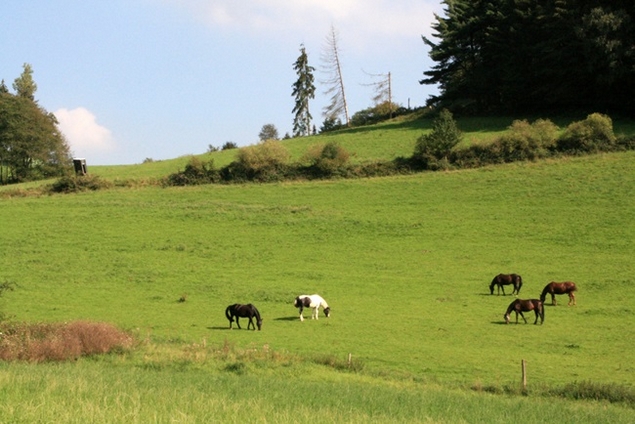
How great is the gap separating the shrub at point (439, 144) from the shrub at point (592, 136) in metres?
8.82

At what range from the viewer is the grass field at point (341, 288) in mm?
17281

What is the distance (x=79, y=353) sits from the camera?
25.3m

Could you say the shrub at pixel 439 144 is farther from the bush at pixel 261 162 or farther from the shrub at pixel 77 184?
the shrub at pixel 77 184

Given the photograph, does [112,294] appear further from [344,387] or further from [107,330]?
[344,387]

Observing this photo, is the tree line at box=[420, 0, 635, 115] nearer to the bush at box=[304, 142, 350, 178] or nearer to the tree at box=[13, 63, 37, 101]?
the bush at box=[304, 142, 350, 178]

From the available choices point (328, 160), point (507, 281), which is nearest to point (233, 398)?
point (507, 281)

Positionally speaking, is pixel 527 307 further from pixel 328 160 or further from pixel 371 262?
pixel 328 160

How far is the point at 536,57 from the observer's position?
76.6 meters

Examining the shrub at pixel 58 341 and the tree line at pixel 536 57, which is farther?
the tree line at pixel 536 57

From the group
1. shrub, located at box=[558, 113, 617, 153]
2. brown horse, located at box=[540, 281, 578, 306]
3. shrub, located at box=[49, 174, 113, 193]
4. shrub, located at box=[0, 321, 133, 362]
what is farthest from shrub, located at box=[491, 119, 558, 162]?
shrub, located at box=[0, 321, 133, 362]

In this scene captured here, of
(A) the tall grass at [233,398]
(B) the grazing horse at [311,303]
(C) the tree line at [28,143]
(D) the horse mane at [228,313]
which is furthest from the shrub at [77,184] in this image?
(A) the tall grass at [233,398]

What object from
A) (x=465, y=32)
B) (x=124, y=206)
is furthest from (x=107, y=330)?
(x=465, y=32)

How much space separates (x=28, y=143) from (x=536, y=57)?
55.6 metres

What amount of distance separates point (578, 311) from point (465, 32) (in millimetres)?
54468
